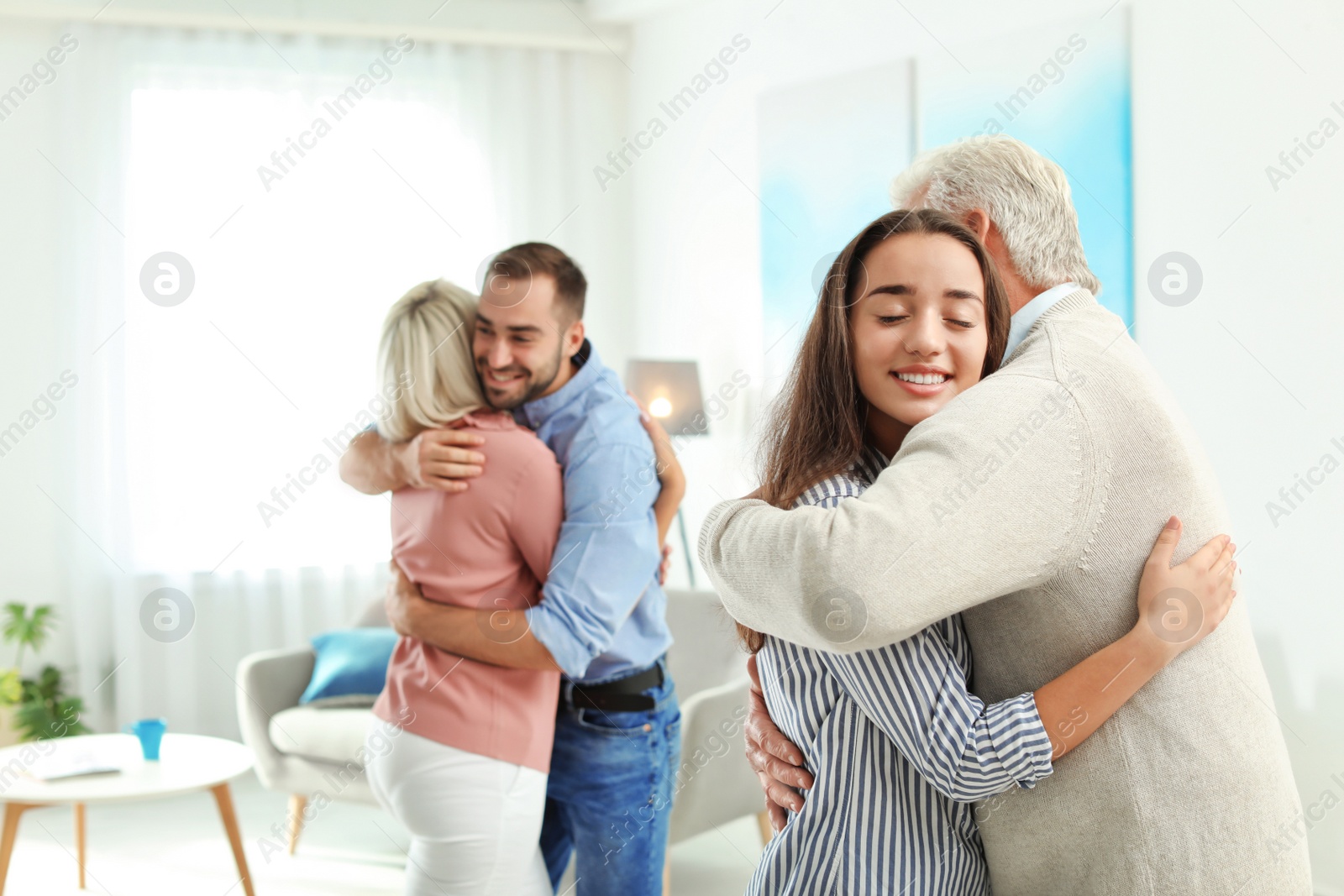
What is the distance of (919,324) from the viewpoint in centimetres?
102

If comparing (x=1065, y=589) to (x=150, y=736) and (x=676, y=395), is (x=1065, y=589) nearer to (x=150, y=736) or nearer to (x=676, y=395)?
(x=150, y=736)

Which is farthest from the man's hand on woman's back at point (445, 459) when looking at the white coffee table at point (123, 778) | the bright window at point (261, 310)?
the bright window at point (261, 310)

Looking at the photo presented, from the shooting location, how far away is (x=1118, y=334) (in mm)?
1025

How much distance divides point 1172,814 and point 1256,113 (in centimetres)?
233

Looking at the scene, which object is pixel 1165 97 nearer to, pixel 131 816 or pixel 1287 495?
pixel 1287 495

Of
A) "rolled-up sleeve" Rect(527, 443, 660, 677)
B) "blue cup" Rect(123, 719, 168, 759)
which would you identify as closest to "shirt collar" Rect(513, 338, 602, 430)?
"rolled-up sleeve" Rect(527, 443, 660, 677)

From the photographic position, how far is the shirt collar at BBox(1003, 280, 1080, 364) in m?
1.08

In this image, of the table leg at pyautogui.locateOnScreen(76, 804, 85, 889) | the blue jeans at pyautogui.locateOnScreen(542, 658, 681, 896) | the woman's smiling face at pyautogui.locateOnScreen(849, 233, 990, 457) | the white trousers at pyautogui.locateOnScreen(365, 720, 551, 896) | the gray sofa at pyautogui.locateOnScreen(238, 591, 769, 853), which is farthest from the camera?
the table leg at pyautogui.locateOnScreen(76, 804, 85, 889)

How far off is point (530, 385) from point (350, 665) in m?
2.13

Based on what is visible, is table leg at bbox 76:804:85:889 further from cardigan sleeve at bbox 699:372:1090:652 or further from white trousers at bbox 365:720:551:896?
cardigan sleeve at bbox 699:372:1090:652

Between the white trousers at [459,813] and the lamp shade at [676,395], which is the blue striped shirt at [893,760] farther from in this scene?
the lamp shade at [676,395]

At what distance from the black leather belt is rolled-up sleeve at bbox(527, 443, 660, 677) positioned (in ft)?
0.32

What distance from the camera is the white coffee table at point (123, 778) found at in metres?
2.60

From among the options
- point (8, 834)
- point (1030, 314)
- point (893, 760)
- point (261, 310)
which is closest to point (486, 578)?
point (893, 760)
